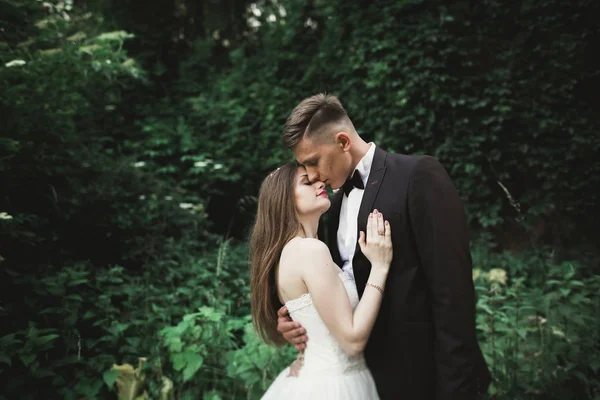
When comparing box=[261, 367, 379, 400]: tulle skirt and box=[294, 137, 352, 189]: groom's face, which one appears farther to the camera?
box=[294, 137, 352, 189]: groom's face

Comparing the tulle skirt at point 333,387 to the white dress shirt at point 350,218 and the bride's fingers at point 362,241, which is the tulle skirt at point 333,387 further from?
the bride's fingers at point 362,241

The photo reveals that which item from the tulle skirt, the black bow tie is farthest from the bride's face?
the tulle skirt

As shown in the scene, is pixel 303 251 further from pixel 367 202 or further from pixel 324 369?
pixel 324 369

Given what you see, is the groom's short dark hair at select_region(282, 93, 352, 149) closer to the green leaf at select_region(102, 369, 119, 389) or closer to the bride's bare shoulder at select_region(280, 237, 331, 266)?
the bride's bare shoulder at select_region(280, 237, 331, 266)

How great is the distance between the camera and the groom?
183 cm

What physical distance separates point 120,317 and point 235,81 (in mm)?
4774

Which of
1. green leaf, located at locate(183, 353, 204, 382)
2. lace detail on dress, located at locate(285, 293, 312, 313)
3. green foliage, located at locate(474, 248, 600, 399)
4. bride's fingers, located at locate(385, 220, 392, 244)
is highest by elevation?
bride's fingers, located at locate(385, 220, 392, 244)

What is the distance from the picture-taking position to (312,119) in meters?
2.27

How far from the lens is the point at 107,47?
446 centimetres

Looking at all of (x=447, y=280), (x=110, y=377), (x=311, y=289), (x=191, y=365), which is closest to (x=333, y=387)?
Answer: (x=311, y=289)

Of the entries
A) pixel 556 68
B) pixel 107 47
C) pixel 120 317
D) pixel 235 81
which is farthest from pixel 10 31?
pixel 556 68

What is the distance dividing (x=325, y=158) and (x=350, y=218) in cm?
34

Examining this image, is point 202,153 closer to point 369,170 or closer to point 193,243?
point 193,243

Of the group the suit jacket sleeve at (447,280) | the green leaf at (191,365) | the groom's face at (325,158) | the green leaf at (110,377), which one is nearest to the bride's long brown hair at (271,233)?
the groom's face at (325,158)
